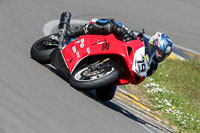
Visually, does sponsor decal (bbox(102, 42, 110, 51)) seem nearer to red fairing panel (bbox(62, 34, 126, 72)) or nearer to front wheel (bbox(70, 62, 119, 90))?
Answer: red fairing panel (bbox(62, 34, 126, 72))

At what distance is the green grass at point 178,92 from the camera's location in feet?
26.0

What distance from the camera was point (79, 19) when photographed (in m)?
11.0

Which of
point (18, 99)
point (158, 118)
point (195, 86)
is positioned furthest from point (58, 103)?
point (195, 86)

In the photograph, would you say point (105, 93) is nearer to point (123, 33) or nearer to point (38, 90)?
point (123, 33)

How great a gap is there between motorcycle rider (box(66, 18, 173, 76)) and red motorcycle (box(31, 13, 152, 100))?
0.08 m

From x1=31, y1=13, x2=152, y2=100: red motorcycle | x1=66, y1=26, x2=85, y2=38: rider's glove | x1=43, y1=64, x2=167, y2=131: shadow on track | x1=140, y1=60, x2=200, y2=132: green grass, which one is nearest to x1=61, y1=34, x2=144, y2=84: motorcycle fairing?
x1=31, y1=13, x2=152, y2=100: red motorcycle

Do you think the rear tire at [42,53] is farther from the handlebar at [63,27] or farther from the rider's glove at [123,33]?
the rider's glove at [123,33]

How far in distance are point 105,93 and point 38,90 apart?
1610 mm

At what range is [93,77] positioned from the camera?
609cm

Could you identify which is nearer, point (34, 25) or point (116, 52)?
point (116, 52)

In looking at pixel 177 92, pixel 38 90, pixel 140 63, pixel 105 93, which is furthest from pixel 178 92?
pixel 38 90

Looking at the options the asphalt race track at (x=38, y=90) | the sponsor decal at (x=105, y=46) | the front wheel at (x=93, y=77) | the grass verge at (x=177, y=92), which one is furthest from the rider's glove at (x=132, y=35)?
the grass verge at (x=177, y=92)

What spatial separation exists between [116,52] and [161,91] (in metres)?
2.92

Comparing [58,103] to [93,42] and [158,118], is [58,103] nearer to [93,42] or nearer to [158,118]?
[93,42]
